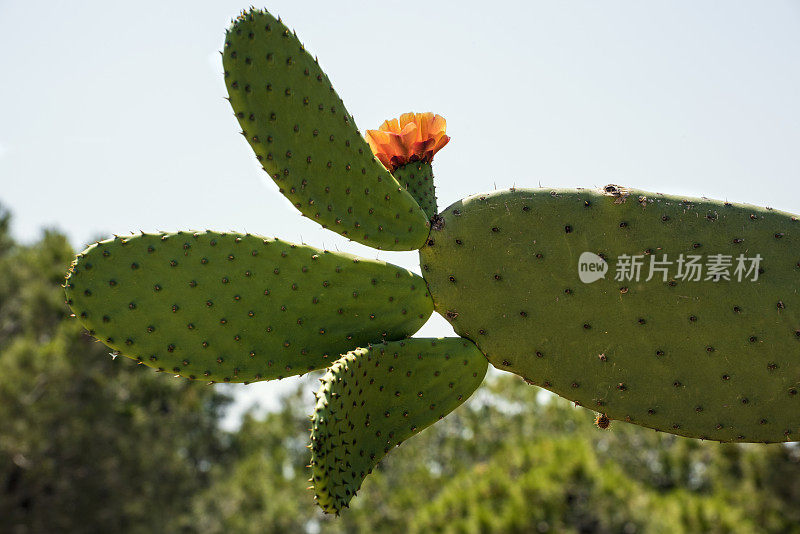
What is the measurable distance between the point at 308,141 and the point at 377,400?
56cm

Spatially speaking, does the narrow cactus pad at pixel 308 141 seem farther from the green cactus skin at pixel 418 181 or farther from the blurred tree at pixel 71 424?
the blurred tree at pixel 71 424

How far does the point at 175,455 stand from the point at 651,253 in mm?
13654

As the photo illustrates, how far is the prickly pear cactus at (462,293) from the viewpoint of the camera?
4.69ft

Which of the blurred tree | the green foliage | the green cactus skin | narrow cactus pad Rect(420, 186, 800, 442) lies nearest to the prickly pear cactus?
narrow cactus pad Rect(420, 186, 800, 442)

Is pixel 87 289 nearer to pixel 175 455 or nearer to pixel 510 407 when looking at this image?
pixel 175 455

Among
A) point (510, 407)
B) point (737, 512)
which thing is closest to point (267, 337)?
point (737, 512)

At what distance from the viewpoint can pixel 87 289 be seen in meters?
1.43

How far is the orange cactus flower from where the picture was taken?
169cm

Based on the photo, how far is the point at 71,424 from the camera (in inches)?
406

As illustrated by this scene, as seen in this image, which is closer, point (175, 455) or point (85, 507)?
point (85, 507)

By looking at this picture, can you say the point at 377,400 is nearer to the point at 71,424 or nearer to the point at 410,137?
the point at 410,137

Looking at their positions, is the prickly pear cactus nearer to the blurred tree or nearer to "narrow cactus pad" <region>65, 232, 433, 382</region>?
"narrow cactus pad" <region>65, 232, 433, 382</region>

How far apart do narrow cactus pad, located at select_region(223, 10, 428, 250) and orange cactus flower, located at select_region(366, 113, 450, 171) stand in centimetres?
18

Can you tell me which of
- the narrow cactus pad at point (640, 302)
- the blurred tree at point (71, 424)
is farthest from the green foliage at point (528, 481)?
the blurred tree at point (71, 424)
